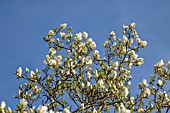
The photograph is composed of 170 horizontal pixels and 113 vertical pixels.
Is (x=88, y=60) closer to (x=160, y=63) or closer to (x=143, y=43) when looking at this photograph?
(x=143, y=43)

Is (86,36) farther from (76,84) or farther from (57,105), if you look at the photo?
(57,105)

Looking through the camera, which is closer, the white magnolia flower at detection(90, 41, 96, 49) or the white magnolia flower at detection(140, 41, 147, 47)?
the white magnolia flower at detection(140, 41, 147, 47)

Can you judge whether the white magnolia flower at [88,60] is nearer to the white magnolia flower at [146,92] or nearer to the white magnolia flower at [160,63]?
the white magnolia flower at [146,92]

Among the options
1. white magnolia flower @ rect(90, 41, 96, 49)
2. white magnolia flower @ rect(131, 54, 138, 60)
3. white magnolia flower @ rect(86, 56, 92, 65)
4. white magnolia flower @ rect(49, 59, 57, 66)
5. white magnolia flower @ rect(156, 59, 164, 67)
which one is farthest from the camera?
white magnolia flower @ rect(90, 41, 96, 49)

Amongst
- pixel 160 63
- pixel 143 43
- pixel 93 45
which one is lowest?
pixel 160 63

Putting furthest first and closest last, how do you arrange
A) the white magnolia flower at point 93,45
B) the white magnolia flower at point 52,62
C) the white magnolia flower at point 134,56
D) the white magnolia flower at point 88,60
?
the white magnolia flower at point 93,45 < the white magnolia flower at point 134,56 < the white magnolia flower at point 88,60 < the white magnolia flower at point 52,62

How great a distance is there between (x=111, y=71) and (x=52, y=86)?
79.3 inches

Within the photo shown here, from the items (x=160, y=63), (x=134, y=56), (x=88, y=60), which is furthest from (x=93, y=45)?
(x=160, y=63)

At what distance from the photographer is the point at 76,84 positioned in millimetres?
9750

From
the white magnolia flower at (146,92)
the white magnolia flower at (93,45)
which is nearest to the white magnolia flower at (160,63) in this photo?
the white magnolia flower at (146,92)

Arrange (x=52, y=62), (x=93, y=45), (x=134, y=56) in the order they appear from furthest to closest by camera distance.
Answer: (x=93, y=45)
(x=134, y=56)
(x=52, y=62)

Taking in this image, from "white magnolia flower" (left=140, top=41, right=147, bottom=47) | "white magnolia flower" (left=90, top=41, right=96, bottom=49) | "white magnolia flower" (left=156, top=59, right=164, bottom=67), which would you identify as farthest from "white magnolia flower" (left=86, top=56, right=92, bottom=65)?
"white magnolia flower" (left=156, top=59, right=164, bottom=67)

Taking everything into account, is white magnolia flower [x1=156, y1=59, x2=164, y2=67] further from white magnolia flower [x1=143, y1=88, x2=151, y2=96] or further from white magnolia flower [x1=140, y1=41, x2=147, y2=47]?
white magnolia flower [x1=140, y1=41, x2=147, y2=47]

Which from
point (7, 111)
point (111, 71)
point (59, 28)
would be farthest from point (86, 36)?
point (7, 111)
